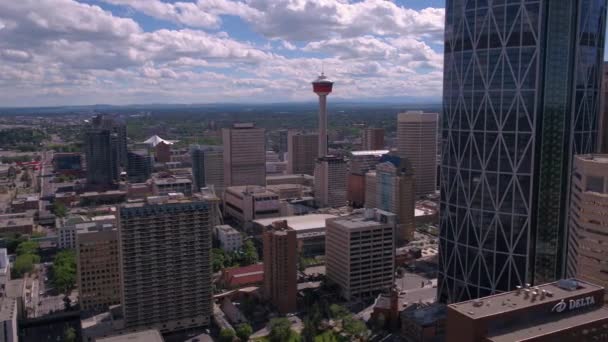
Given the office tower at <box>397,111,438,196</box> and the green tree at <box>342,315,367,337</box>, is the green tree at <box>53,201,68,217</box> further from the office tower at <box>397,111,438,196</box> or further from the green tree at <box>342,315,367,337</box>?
the green tree at <box>342,315,367,337</box>

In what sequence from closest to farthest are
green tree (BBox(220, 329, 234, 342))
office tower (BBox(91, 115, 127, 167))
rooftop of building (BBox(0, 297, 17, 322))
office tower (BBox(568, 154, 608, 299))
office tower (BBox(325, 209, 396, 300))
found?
office tower (BBox(568, 154, 608, 299)) → rooftop of building (BBox(0, 297, 17, 322)) → green tree (BBox(220, 329, 234, 342)) → office tower (BBox(325, 209, 396, 300)) → office tower (BBox(91, 115, 127, 167))

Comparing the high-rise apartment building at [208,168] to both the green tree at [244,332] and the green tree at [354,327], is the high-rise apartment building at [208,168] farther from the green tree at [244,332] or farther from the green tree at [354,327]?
the green tree at [354,327]

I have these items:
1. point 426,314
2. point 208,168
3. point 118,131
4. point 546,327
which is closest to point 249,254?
point 426,314

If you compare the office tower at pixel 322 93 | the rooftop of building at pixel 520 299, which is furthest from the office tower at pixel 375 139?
the rooftop of building at pixel 520 299

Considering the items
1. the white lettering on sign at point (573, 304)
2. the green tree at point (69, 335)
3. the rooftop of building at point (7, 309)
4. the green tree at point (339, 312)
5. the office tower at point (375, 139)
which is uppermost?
the office tower at point (375, 139)

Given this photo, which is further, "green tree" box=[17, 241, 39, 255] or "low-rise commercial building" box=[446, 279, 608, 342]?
"green tree" box=[17, 241, 39, 255]

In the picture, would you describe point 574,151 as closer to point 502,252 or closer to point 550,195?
point 550,195

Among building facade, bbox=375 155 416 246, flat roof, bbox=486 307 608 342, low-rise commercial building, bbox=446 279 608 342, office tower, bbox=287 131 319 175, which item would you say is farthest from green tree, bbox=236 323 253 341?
office tower, bbox=287 131 319 175

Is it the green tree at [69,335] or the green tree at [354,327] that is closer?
the green tree at [69,335]
